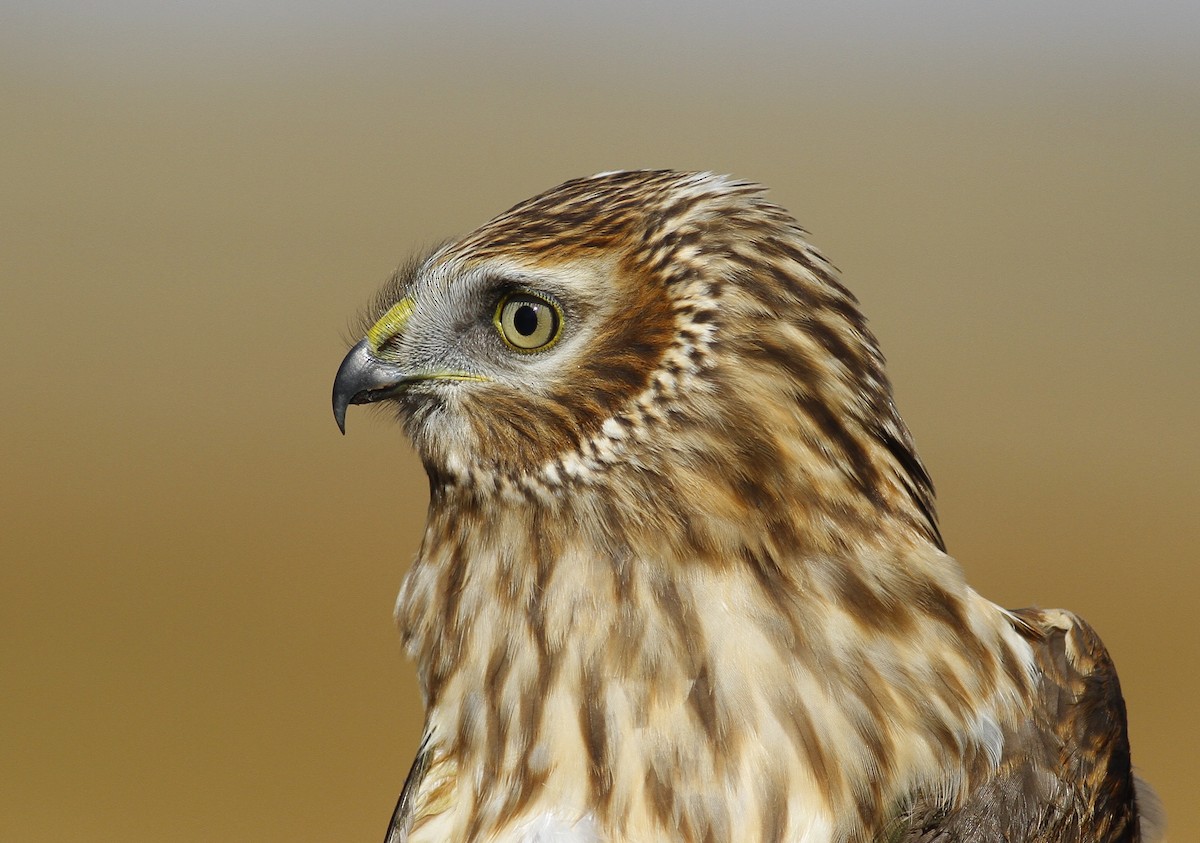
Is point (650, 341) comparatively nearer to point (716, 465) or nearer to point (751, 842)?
point (716, 465)

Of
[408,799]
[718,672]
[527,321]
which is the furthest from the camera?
[408,799]

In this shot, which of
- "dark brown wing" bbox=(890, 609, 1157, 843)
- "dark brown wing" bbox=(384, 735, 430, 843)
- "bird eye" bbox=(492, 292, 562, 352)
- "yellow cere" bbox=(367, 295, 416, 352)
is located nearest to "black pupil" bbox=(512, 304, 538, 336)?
"bird eye" bbox=(492, 292, 562, 352)

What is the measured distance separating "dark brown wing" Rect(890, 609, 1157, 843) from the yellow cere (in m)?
1.26

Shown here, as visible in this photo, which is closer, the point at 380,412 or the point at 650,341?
the point at 650,341

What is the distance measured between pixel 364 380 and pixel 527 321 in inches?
16.0

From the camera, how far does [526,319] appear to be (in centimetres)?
204

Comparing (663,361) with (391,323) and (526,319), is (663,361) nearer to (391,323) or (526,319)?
(526,319)

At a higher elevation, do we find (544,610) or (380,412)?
(380,412)

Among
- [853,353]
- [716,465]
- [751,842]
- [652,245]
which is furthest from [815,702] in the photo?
[652,245]

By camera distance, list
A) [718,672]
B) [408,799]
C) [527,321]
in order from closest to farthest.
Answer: [718,672]
[527,321]
[408,799]

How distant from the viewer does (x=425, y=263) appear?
7.59 feet

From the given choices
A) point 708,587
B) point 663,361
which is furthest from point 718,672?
point 663,361

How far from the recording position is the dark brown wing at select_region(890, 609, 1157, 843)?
1.89m

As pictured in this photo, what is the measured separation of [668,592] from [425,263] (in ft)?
2.75
